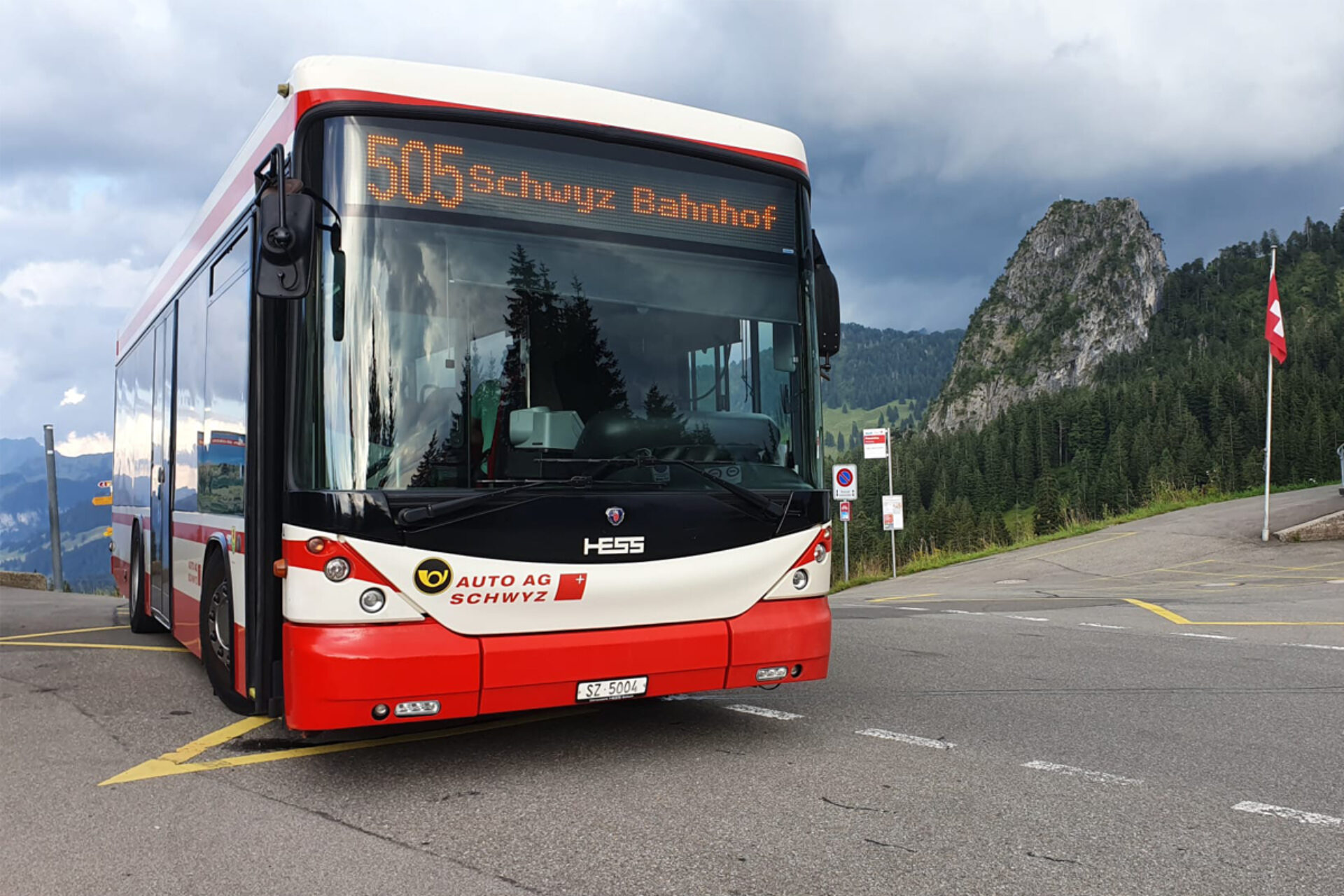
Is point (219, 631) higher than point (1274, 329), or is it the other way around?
point (1274, 329)

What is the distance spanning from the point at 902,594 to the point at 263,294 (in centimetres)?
1662

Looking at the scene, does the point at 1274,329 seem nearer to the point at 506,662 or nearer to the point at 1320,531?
the point at 1320,531

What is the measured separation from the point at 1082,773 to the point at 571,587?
2481mm

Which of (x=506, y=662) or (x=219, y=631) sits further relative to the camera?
(x=219, y=631)

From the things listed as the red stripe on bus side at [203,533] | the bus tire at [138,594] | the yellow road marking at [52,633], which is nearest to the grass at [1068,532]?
the yellow road marking at [52,633]

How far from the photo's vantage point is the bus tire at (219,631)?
641cm

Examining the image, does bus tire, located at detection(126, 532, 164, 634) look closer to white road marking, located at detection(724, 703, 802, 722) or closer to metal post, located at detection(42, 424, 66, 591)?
white road marking, located at detection(724, 703, 802, 722)

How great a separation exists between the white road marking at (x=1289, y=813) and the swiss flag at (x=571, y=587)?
2876 mm

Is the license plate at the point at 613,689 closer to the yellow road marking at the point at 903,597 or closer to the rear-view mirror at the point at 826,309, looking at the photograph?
the rear-view mirror at the point at 826,309

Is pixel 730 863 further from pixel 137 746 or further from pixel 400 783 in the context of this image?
pixel 137 746

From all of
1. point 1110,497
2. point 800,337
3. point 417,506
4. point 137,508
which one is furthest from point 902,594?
point 1110,497

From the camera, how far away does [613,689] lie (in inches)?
215

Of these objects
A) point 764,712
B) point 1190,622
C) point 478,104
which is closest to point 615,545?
point 764,712

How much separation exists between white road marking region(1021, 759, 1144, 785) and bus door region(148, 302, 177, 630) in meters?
6.16
